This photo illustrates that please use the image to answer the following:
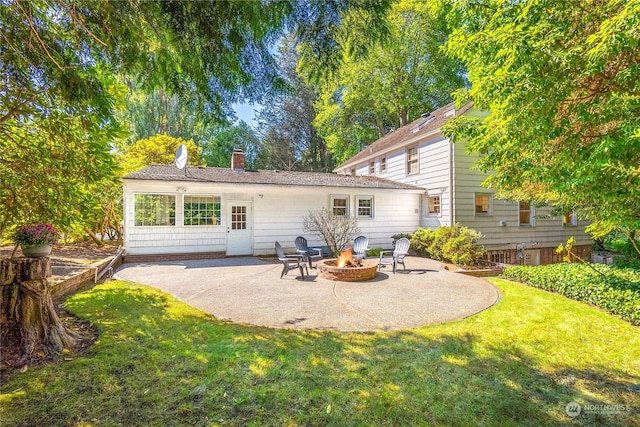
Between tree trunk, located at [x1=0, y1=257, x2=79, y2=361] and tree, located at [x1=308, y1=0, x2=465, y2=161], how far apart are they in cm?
1940

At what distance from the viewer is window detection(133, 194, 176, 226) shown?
1024cm

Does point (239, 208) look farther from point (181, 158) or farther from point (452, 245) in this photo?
point (452, 245)

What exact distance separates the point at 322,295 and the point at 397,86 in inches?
854

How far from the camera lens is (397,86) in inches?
909

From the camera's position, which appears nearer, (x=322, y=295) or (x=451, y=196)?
(x=322, y=295)

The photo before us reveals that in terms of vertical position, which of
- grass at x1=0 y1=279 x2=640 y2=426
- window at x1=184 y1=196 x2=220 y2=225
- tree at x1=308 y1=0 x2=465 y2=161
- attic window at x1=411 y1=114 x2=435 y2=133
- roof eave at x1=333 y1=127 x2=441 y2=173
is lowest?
grass at x1=0 y1=279 x2=640 y2=426

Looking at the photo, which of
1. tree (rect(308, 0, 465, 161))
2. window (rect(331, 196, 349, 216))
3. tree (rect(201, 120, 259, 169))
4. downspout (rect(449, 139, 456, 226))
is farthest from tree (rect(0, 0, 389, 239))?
tree (rect(201, 120, 259, 169))

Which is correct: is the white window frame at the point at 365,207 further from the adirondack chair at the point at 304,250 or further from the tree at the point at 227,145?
the tree at the point at 227,145

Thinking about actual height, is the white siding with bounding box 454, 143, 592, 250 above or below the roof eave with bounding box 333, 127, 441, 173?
below

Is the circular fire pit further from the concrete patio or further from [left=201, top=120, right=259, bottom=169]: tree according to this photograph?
[left=201, top=120, right=259, bottom=169]: tree

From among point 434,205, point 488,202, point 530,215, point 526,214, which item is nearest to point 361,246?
point 434,205

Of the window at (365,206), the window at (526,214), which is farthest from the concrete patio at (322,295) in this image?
the window at (526,214)

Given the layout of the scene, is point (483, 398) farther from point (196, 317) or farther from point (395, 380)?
point (196, 317)

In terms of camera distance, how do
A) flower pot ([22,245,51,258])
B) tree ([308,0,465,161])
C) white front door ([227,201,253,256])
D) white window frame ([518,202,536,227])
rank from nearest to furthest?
1. flower pot ([22,245,51,258])
2. white front door ([227,201,253,256])
3. white window frame ([518,202,536,227])
4. tree ([308,0,465,161])
